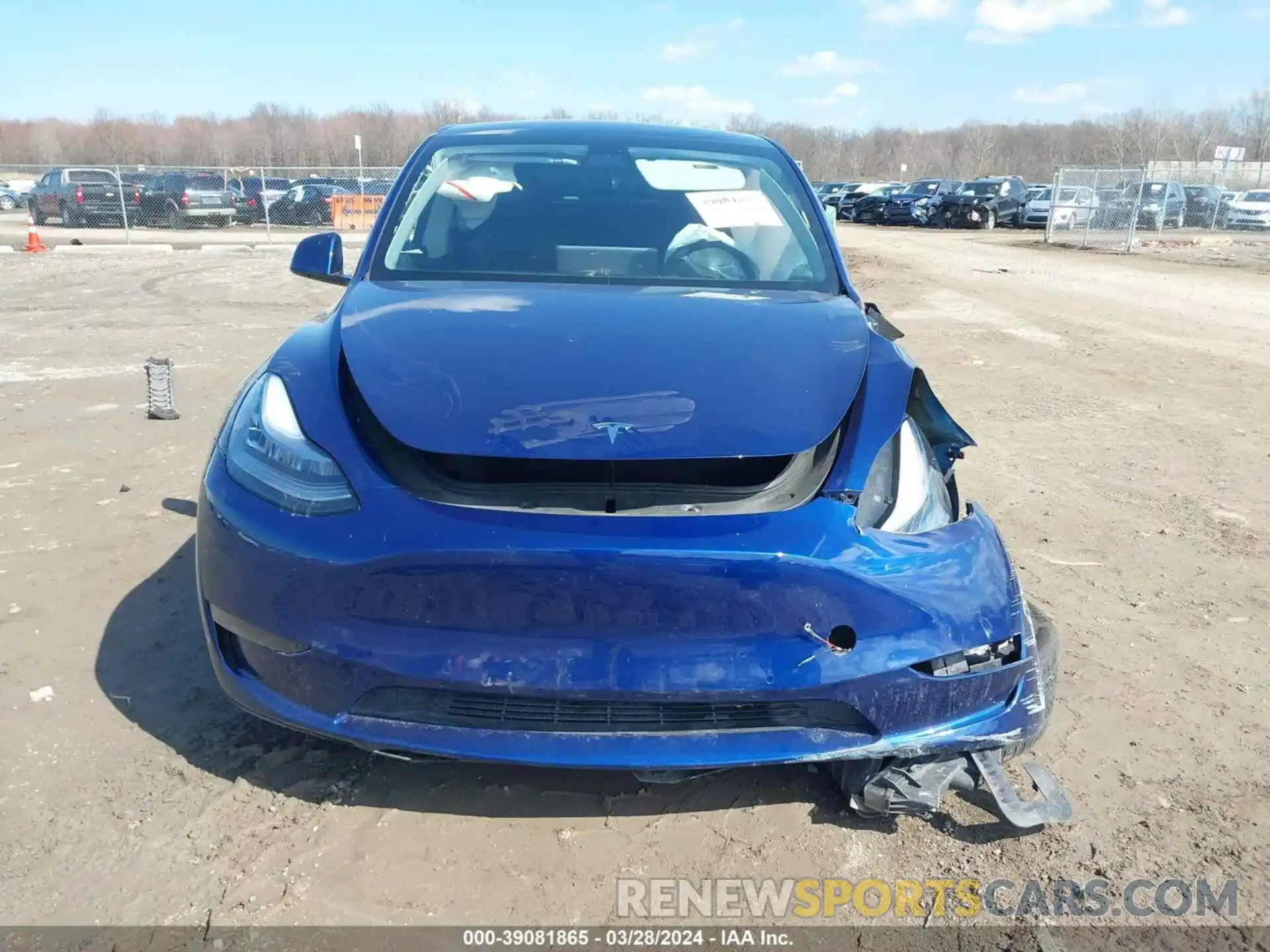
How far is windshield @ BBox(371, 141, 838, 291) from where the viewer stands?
10.2 ft

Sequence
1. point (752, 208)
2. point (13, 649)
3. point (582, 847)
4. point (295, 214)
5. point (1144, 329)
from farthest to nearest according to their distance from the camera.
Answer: point (295, 214) < point (1144, 329) < point (752, 208) < point (13, 649) < point (582, 847)

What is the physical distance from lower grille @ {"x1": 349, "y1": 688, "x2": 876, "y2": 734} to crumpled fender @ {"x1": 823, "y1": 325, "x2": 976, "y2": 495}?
479 millimetres

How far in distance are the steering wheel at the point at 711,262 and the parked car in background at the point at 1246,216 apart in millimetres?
32712

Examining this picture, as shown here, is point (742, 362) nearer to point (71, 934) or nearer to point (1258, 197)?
point (71, 934)

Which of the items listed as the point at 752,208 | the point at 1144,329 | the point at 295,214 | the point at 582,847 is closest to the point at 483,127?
the point at 752,208

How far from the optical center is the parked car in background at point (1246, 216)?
1156 inches

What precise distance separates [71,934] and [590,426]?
1.48 m

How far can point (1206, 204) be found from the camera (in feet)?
95.9

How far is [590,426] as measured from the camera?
202 cm

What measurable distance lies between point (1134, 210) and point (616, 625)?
998 inches

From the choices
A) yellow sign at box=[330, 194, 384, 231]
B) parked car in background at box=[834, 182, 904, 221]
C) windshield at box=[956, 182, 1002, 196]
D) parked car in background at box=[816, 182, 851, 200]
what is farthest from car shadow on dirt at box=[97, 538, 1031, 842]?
parked car in background at box=[816, 182, 851, 200]

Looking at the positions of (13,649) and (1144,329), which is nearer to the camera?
(13,649)

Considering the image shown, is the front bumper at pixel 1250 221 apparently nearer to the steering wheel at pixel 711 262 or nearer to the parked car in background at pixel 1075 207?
the parked car in background at pixel 1075 207

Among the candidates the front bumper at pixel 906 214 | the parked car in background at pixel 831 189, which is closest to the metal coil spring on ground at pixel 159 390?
the front bumper at pixel 906 214
